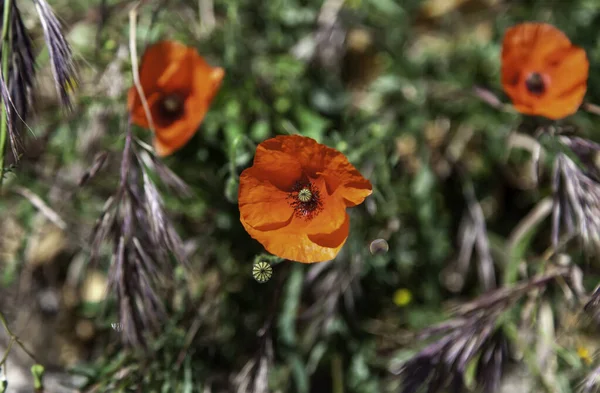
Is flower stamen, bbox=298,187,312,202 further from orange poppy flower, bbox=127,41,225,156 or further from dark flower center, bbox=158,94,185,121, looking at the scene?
dark flower center, bbox=158,94,185,121

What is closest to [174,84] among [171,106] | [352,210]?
[171,106]

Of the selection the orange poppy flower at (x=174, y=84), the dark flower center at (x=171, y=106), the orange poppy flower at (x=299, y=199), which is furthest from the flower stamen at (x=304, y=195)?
the dark flower center at (x=171, y=106)

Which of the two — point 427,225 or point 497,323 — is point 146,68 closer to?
point 427,225

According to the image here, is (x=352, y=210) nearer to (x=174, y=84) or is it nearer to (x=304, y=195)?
(x=304, y=195)

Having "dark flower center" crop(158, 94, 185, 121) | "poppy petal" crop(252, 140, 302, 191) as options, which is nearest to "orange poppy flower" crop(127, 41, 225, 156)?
"dark flower center" crop(158, 94, 185, 121)

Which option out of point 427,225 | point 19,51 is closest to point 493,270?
point 427,225

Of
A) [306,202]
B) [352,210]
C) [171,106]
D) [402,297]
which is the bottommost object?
[402,297]
